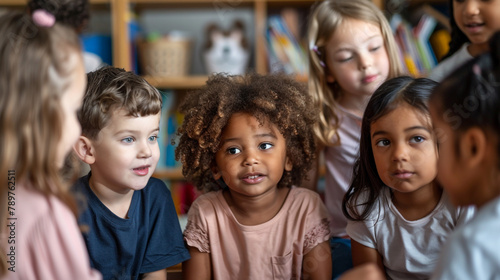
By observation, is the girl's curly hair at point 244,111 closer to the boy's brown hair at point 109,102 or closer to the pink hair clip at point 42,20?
the boy's brown hair at point 109,102

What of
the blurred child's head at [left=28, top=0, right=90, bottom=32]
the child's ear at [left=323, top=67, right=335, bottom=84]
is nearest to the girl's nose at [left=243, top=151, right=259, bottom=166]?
the child's ear at [left=323, top=67, right=335, bottom=84]

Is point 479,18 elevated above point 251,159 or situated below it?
above

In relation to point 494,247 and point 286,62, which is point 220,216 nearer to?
point 494,247

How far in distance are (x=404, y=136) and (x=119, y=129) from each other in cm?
65

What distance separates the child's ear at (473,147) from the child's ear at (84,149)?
2.68 ft

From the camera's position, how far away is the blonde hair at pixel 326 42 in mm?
1702

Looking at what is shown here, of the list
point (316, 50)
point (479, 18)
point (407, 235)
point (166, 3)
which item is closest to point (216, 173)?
point (407, 235)

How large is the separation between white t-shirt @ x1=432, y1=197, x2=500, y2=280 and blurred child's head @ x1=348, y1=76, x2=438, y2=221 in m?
0.39

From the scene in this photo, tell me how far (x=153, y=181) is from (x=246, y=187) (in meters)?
0.26

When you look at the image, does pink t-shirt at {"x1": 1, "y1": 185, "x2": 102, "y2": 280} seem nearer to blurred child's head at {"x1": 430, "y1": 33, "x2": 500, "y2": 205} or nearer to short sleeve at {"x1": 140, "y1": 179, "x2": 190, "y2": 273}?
short sleeve at {"x1": 140, "y1": 179, "x2": 190, "y2": 273}

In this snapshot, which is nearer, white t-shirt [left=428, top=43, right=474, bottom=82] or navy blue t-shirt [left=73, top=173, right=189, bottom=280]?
navy blue t-shirt [left=73, top=173, right=189, bottom=280]

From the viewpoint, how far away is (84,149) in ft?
4.10

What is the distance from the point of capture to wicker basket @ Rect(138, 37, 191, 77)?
2938 millimetres

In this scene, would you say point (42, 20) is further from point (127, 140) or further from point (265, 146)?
point (265, 146)
